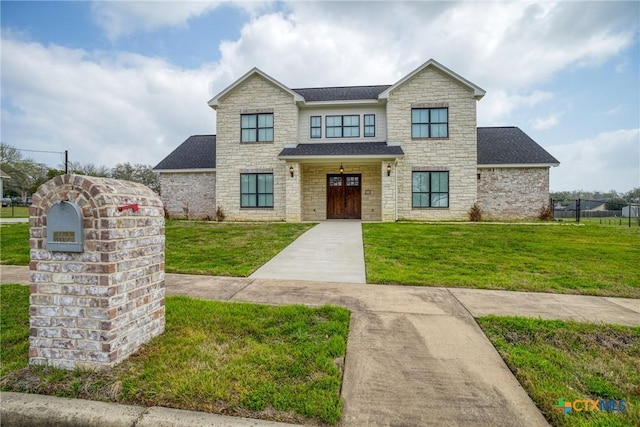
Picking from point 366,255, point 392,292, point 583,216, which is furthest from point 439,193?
point 583,216

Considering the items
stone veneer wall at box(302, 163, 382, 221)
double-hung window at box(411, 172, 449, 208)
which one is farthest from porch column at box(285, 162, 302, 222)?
double-hung window at box(411, 172, 449, 208)

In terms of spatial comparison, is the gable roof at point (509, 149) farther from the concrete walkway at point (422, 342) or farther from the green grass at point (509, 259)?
the concrete walkway at point (422, 342)

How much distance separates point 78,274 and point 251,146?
14.1m

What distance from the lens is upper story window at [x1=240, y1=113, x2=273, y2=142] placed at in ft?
51.6

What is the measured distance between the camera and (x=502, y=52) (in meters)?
14.8

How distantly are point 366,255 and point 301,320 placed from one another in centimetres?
438

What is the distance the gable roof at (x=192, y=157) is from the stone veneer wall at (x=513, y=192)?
617 inches

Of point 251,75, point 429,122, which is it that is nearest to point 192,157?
point 251,75

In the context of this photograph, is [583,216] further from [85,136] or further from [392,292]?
[85,136]

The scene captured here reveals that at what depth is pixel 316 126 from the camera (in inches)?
641

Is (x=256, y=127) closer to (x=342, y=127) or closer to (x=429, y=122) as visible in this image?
(x=342, y=127)

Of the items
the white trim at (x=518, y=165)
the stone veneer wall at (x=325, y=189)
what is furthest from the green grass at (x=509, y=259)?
the white trim at (x=518, y=165)

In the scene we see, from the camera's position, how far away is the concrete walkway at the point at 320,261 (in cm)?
584

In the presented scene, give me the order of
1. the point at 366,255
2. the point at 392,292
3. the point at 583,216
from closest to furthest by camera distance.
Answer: the point at 392,292 < the point at 366,255 < the point at 583,216
